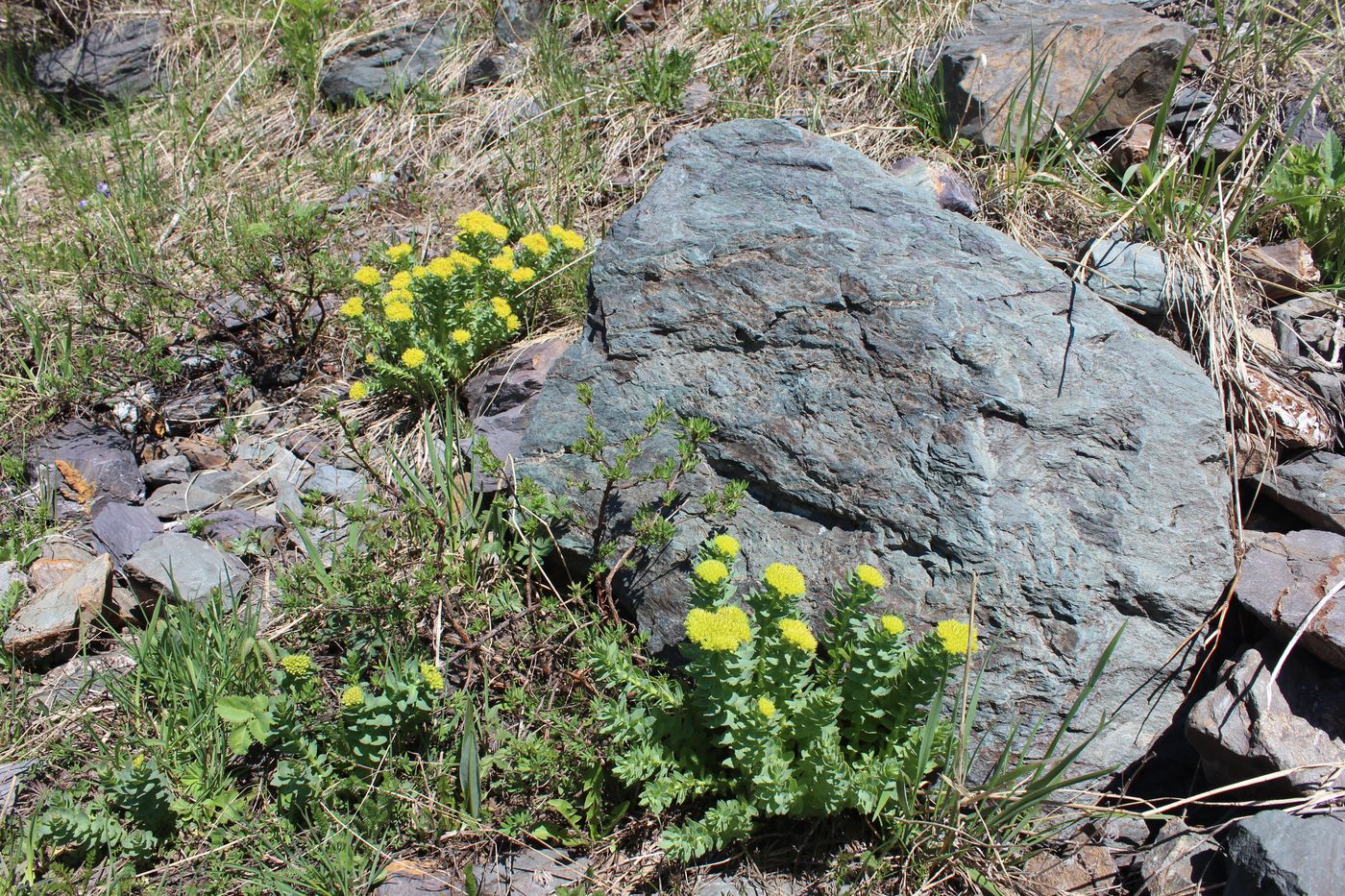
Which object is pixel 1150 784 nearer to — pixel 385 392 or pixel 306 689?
pixel 306 689

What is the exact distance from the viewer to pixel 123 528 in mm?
3512

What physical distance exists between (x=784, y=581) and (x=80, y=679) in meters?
2.51

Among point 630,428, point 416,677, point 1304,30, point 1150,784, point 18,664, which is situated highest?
point 1304,30

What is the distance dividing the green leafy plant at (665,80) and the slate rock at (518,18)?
3.60 ft

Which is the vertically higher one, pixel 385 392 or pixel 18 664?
pixel 385 392

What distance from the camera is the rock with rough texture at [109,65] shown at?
6121 mm

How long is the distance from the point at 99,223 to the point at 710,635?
4640mm

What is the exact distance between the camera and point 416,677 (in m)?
2.57

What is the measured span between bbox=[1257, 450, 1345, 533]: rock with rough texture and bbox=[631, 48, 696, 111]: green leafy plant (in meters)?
3.49

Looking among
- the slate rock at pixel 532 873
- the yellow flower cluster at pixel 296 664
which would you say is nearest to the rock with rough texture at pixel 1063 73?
the slate rock at pixel 532 873

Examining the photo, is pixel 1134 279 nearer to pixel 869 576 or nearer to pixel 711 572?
pixel 869 576

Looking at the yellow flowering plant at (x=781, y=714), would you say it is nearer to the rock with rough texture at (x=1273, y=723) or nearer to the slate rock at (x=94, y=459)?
the rock with rough texture at (x=1273, y=723)

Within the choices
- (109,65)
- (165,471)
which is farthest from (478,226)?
(109,65)

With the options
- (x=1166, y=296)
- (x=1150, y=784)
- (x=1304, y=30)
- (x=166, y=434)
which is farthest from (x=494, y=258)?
(x=1304, y=30)
